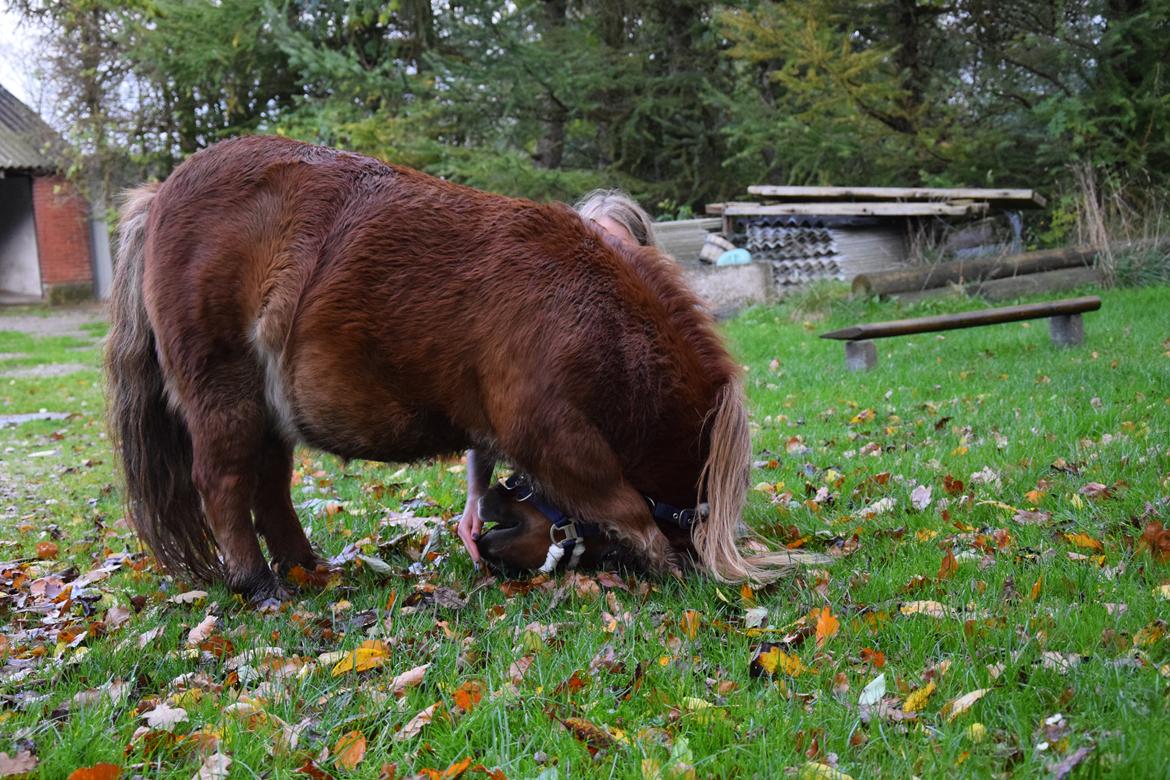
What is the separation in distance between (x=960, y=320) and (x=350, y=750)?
6.79 meters

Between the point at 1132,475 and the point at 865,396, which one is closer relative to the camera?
the point at 1132,475

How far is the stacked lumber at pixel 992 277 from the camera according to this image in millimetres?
12086

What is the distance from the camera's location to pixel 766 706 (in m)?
2.45

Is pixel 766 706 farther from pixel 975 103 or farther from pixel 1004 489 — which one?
pixel 975 103

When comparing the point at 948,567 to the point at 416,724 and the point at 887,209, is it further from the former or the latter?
the point at 887,209

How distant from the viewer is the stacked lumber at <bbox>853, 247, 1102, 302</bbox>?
12.1m

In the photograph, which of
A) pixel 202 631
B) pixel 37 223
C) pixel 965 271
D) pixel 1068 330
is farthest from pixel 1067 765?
pixel 37 223

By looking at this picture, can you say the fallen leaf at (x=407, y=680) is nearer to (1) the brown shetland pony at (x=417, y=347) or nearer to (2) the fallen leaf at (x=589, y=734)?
(2) the fallen leaf at (x=589, y=734)

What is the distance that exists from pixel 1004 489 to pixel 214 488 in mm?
3301

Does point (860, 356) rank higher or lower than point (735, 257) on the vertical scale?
lower

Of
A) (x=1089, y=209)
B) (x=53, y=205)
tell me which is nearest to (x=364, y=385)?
(x=1089, y=209)

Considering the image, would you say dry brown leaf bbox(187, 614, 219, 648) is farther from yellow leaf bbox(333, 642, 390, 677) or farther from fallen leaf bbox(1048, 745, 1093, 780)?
fallen leaf bbox(1048, 745, 1093, 780)

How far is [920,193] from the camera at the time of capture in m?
14.5

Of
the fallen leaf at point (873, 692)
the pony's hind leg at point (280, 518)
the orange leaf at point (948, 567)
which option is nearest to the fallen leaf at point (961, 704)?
the fallen leaf at point (873, 692)
